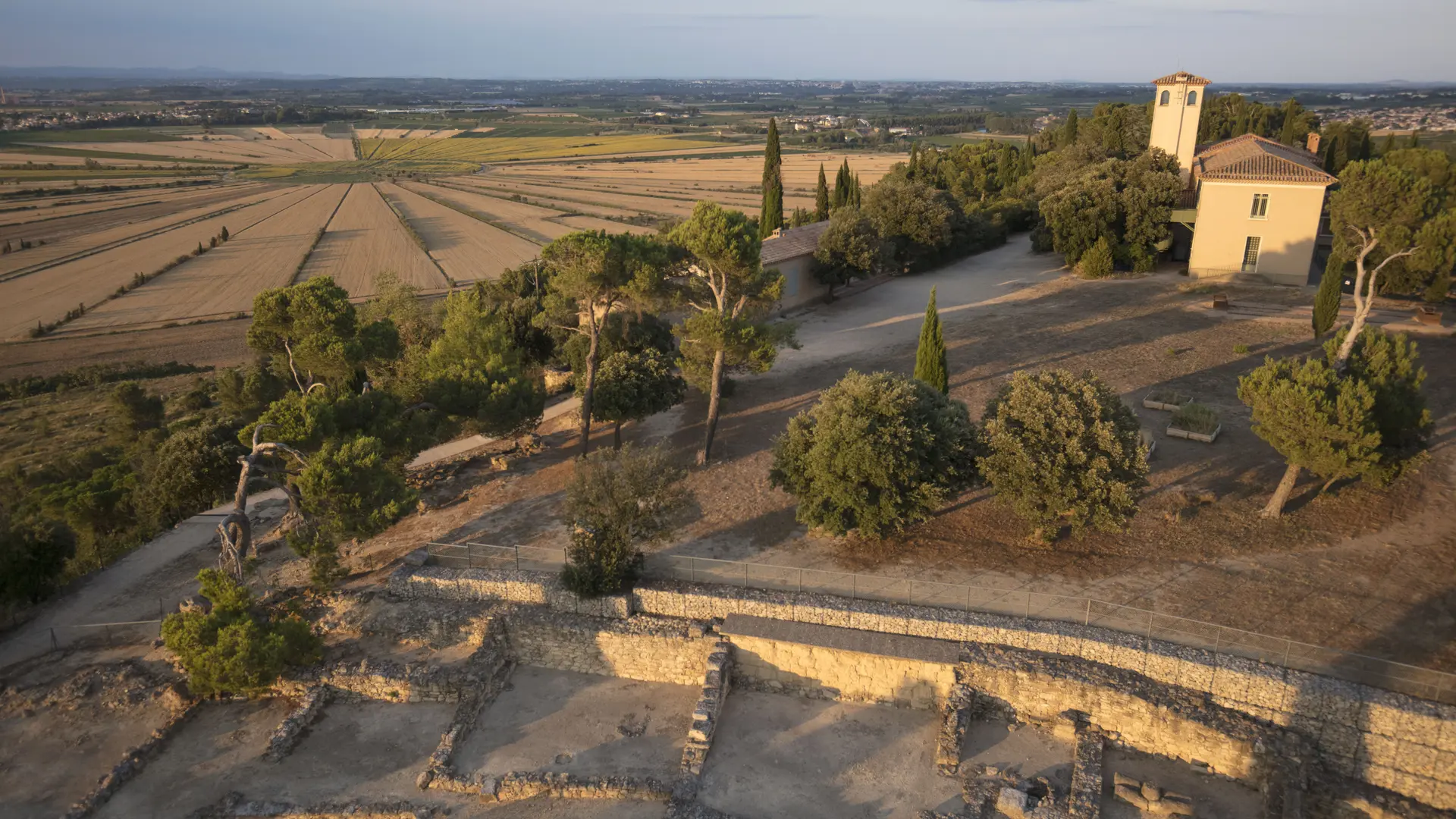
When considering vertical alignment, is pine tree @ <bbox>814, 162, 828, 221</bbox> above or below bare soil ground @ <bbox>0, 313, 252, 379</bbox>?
above

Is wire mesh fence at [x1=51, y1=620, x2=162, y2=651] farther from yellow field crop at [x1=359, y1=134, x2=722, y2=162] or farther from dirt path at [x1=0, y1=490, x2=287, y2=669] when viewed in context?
yellow field crop at [x1=359, y1=134, x2=722, y2=162]

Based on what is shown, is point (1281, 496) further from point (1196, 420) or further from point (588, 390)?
point (588, 390)

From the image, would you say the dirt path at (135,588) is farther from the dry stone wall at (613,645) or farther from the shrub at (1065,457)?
the shrub at (1065,457)

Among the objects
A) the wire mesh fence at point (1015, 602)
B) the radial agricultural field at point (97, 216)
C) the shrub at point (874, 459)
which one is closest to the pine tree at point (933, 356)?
the shrub at point (874, 459)

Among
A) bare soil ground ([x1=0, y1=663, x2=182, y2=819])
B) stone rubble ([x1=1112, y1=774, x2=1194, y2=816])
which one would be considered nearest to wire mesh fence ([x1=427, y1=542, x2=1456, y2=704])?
stone rubble ([x1=1112, y1=774, x2=1194, y2=816])

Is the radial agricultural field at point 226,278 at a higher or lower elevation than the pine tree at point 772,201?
lower

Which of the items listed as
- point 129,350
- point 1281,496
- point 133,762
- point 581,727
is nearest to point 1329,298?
point 1281,496

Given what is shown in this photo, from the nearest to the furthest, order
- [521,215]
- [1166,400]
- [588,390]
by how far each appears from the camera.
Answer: [588,390], [1166,400], [521,215]
